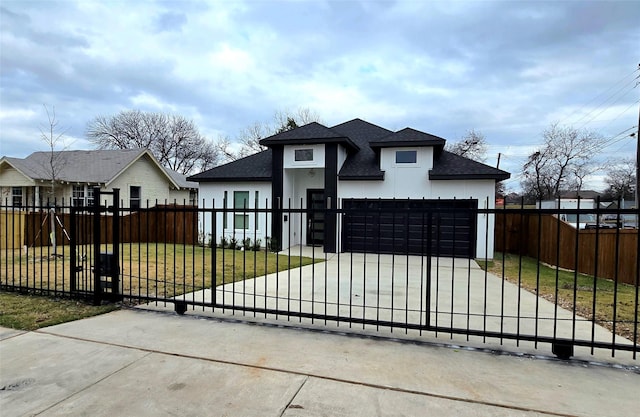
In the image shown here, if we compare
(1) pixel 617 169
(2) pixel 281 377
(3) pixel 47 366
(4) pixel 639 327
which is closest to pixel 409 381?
(2) pixel 281 377

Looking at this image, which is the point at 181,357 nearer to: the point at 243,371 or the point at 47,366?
the point at 243,371

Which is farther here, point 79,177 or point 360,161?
point 79,177

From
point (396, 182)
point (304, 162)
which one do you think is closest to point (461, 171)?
point (396, 182)

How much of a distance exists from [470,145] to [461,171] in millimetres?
23264

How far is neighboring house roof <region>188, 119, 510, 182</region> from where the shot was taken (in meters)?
12.1

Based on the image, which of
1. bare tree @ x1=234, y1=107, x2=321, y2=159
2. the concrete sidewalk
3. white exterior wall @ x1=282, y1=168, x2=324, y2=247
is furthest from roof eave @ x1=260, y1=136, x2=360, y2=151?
bare tree @ x1=234, y1=107, x2=321, y2=159

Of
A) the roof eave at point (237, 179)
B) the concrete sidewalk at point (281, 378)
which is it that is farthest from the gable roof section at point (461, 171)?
the concrete sidewalk at point (281, 378)

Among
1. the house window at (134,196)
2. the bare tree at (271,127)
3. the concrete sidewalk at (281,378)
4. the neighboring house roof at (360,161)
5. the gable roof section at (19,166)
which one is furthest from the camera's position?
the bare tree at (271,127)

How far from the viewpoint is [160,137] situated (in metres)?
36.6

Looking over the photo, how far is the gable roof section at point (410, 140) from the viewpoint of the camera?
12180 mm

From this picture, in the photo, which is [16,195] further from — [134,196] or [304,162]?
[304,162]

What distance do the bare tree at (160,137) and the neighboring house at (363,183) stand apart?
2535cm

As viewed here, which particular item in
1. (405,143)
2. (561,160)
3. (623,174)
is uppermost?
(561,160)

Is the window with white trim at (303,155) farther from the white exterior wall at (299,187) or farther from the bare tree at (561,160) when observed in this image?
the bare tree at (561,160)
